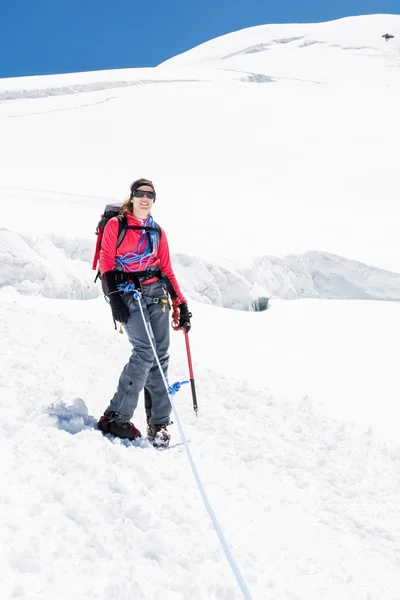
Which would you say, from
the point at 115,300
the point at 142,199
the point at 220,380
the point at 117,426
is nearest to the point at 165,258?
the point at 142,199

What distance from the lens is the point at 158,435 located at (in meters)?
4.92

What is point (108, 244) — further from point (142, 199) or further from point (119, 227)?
point (142, 199)

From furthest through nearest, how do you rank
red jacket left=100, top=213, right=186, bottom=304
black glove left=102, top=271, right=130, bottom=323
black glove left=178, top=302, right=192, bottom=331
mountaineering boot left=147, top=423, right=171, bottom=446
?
black glove left=178, top=302, right=192, bottom=331
mountaineering boot left=147, top=423, right=171, bottom=446
red jacket left=100, top=213, right=186, bottom=304
black glove left=102, top=271, right=130, bottom=323

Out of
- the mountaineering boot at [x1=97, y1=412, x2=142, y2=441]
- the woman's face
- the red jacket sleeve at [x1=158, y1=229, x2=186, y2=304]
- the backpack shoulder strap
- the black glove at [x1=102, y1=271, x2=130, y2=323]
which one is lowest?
the mountaineering boot at [x1=97, y1=412, x2=142, y2=441]

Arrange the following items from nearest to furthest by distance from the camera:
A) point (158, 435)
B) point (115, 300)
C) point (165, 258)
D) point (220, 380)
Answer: point (115, 300) → point (158, 435) → point (165, 258) → point (220, 380)

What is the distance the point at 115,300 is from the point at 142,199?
38.0 inches

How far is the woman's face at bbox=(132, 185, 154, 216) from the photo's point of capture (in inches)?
189

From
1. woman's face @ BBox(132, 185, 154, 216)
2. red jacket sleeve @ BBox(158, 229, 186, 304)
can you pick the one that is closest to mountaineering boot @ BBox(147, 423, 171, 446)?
red jacket sleeve @ BBox(158, 229, 186, 304)

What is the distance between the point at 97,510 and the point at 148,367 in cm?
164

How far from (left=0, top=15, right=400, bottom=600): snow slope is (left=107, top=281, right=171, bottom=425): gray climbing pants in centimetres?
36

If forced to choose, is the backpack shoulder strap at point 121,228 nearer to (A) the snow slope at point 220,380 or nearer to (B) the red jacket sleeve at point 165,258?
(B) the red jacket sleeve at point 165,258

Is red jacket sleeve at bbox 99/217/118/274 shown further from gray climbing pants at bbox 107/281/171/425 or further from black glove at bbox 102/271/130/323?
gray climbing pants at bbox 107/281/171/425

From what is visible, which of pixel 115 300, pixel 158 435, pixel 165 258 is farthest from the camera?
pixel 165 258

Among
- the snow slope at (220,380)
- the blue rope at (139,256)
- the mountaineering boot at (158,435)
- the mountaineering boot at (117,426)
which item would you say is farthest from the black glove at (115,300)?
the mountaineering boot at (158,435)
